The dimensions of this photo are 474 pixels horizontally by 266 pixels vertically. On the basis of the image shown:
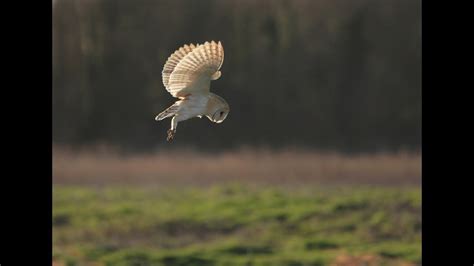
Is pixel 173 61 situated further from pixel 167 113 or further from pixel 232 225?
pixel 232 225

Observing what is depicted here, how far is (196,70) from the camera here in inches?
187

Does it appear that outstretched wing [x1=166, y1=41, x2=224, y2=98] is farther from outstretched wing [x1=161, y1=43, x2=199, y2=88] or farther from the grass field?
the grass field

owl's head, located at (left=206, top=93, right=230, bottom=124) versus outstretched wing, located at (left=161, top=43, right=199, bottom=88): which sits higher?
outstretched wing, located at (left=161, top=43, right=199, bottom=88)

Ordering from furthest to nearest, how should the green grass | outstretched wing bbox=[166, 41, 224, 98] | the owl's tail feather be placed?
1. the green grass
2. outstretched wing bbox=[166, 41, 224, 98]
3. the owl's tail feather

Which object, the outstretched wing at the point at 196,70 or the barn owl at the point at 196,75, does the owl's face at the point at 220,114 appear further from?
A: the outstretched wing at the point at 196,70

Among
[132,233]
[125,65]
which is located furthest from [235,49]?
[132,233]

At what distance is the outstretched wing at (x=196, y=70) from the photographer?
15.5 feet

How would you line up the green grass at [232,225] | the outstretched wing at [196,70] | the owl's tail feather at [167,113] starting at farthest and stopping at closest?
the green grass at [232,225] → the outstretched wing at [196,70] → the owl's tail feather at [167,113]

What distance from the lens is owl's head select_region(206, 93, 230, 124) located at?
Result: 15.1 feet

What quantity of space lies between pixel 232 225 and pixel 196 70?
18.7ft

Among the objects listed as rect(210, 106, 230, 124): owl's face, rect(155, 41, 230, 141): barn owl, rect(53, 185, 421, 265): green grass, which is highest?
rect(155, 41, 230, 141): barn owl

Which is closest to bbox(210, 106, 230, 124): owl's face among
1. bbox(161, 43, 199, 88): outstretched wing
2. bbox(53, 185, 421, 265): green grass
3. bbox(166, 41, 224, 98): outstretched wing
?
bbox(166, 41, 224, 98): outstretched wing

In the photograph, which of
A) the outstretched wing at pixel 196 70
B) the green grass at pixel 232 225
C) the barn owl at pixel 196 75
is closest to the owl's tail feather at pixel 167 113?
the barn owl at pixel 196 75
